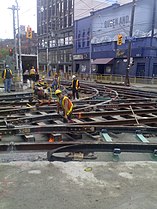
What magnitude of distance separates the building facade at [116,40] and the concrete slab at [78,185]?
85.6 ft

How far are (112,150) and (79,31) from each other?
53106 mm

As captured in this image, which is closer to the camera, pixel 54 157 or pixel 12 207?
pixel 12 207

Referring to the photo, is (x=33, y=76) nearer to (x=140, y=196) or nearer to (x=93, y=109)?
(x=93, y=109)

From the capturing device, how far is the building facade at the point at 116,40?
35188 millimetres

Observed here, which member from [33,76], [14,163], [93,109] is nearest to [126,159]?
[14,163]

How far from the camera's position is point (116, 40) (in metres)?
41.7

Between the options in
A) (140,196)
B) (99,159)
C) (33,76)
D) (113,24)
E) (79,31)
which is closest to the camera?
(140,196)

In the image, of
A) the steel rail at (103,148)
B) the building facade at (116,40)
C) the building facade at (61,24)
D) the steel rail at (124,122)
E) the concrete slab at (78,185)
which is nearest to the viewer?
the concrete slab at (78,185)

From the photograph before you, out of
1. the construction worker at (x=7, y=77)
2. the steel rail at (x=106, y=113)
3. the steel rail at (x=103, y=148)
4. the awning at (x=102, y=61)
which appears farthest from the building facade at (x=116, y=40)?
the steel rail at (x=103, y=148)

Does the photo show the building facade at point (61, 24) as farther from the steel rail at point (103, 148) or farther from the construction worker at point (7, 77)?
the steel rail at point (103, 148)

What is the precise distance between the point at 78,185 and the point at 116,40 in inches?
1594

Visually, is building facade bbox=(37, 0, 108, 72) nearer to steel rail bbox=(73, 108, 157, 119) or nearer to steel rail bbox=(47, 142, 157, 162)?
steel rail bbox=(73, 108, 157, 119)

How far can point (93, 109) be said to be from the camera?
9.62 m

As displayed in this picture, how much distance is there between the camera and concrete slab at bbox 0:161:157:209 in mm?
3227
